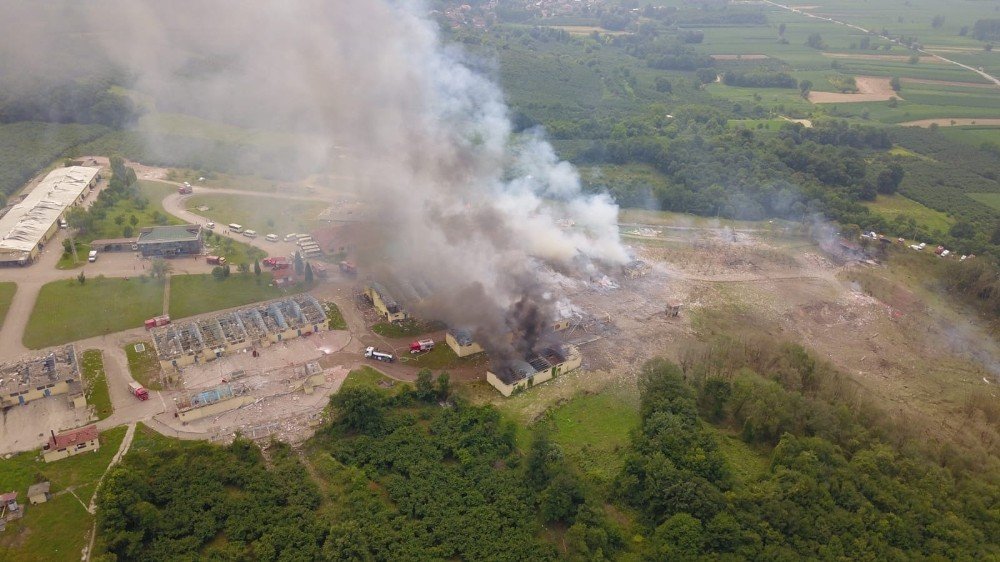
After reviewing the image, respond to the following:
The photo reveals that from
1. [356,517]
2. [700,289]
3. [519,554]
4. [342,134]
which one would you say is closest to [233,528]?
[356,517]

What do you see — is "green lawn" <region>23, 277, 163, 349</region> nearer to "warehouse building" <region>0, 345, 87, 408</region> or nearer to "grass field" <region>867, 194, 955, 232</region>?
"warehouse building" <region>0, 345, 87, 408</region>

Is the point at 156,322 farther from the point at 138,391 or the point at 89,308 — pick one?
the point at 138,391

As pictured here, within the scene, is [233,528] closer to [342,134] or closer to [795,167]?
[342,134]

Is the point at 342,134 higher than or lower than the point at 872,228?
higher

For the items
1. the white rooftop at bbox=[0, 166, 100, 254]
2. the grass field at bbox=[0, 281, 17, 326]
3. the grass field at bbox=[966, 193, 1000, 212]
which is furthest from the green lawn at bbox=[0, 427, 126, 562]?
the grass field at bbox=[966, 193, 1000, 212]

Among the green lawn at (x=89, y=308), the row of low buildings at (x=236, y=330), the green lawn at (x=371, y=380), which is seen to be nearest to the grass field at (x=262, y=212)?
the green lawn at (x=89, y=308)

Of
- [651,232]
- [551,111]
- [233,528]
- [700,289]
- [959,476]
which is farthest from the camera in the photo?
[551,111]
